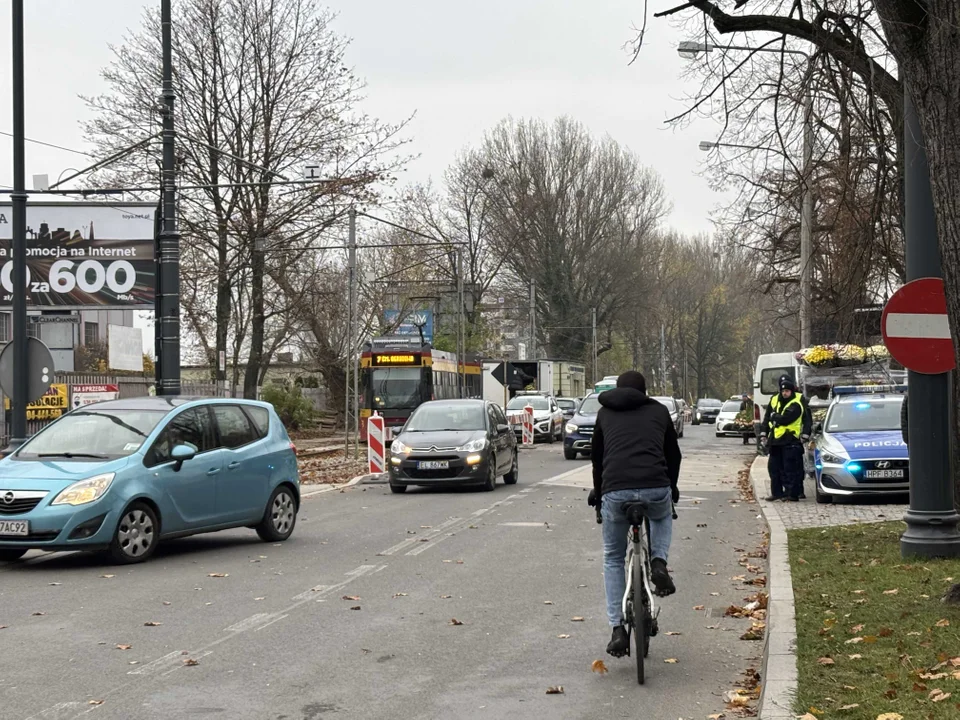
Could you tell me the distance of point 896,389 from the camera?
2662 centimetres

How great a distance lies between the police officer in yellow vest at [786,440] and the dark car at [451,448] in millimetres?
5093

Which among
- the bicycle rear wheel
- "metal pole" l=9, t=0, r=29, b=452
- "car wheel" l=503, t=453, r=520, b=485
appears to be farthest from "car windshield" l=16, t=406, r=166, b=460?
"car wheel" l=503, t=453, r=520, b=485

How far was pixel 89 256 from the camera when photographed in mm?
31688

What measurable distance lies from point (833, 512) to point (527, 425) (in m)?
26.1

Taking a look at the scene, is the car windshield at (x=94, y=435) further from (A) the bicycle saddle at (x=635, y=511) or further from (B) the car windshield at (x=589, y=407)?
(B) the car windshield at (x=589, y=407)

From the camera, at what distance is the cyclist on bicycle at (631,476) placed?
7.74 metres

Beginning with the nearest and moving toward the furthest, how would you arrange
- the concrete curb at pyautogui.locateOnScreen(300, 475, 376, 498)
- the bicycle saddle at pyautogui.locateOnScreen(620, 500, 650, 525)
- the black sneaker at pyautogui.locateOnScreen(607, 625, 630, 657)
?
the black sneaker at pyautogui.locateOnScreen(607, 625, 630, 657), the bicycle saddle at pyautogui.locateOnScreen(620, 500, 650, 525), the concrete curb at pyautogui.locateOnScreen(300, 475, 376, 498)

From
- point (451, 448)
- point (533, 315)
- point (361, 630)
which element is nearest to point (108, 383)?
point (451, 448)

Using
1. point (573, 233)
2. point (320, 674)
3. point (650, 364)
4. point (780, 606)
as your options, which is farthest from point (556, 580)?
point (650, 364)

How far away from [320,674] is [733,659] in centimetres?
248

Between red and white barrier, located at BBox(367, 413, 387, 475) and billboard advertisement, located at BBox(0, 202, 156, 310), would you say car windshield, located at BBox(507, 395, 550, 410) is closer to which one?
billboard advertisement, located at BBox(0, 202, 156, 310)

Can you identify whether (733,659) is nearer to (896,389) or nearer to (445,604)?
(445,604)

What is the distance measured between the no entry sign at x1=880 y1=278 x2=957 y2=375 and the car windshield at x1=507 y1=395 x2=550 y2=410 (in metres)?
36.4

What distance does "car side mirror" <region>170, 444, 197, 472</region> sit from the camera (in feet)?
42.9
